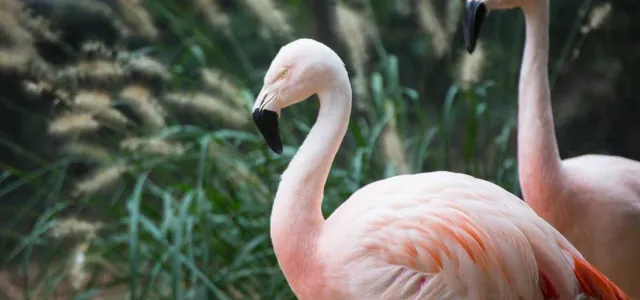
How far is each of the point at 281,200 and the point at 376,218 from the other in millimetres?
234

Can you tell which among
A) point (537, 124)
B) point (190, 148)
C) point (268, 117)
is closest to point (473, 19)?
point (537, 124)

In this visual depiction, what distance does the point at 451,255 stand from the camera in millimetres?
1518

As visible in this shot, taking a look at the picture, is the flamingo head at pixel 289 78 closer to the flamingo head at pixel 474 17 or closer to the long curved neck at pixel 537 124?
the flamingo head at pixel 474 17

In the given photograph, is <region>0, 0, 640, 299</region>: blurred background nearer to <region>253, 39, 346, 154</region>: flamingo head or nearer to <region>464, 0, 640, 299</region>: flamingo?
<region>464, 0, 640, 299</region>: flamingo

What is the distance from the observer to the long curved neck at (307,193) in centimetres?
162

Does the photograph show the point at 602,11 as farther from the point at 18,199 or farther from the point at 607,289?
the point at 18,199

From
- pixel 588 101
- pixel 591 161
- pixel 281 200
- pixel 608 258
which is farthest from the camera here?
pixel 588 101

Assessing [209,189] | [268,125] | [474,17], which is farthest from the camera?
[209,189]

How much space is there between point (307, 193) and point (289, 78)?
0.25 m

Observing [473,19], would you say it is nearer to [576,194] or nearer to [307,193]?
[576,194]

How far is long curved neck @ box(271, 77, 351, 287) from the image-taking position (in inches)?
63.9

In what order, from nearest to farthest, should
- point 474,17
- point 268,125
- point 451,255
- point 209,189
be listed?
point 451,255, point 268,125, point 474,17, point 209,189

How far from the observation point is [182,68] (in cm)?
279

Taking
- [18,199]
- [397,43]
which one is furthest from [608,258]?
[18,199]
